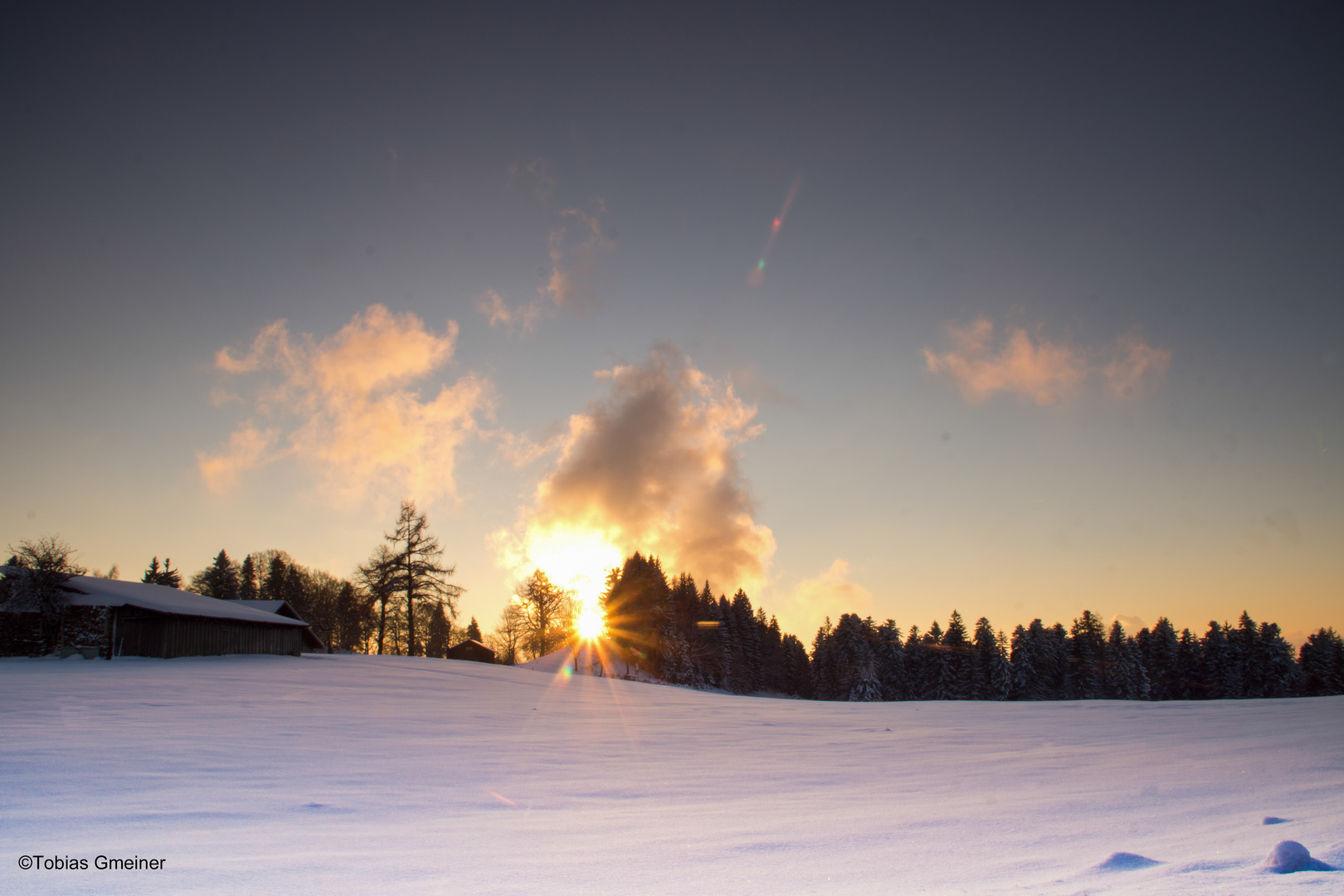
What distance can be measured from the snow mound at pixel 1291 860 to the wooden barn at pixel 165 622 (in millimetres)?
36025

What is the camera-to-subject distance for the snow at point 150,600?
2833 centimetres

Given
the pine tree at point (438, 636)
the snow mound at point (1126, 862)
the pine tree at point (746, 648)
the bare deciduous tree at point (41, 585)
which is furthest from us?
the pine tree at point (438, 636)

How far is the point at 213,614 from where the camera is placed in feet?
101

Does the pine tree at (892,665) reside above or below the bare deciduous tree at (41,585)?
below

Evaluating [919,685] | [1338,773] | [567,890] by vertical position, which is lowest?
[919,685]

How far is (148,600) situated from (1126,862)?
121 ft

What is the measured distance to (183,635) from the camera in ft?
96.9

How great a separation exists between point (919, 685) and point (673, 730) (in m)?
69.5

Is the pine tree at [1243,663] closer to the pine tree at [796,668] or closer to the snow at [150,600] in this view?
the pine tree at [796,668]

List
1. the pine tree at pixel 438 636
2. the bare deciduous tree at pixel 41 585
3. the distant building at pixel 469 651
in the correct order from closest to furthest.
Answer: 1. the bare deciduous tree at pixel 41 585
2. the distant building at pixel 469 651
3. the pine tree at pixel 438 636

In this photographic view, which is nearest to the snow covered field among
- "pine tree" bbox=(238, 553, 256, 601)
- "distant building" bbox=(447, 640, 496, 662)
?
"distant building" bbox=(447, 640, 496, 662)

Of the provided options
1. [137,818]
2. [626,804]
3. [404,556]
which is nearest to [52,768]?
[137,818]

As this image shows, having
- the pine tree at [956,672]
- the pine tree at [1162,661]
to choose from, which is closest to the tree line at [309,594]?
the pine tree at [956,672]

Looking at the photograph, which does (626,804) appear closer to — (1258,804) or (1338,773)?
(1258,804)
